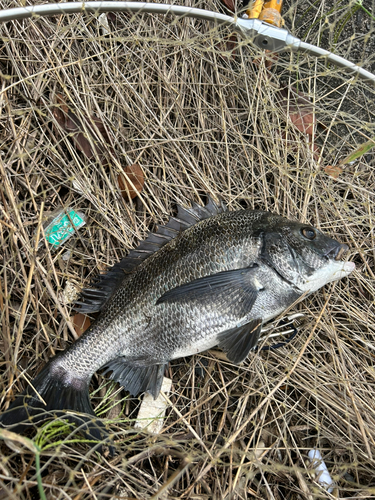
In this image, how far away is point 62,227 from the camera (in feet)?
9.54

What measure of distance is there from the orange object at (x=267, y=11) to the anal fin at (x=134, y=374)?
275cm

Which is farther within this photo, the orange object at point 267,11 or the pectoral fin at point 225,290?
the orange object at point 267,11

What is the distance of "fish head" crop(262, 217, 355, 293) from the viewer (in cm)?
249

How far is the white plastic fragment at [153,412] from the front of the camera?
8.37ft

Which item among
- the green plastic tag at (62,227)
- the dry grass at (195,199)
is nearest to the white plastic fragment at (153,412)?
the dry grass at (195,199)

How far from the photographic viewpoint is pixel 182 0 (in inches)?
133

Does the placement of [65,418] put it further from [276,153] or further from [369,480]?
[276,153]

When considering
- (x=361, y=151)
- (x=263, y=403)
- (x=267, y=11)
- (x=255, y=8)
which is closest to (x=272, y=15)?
(x=267, y=11)

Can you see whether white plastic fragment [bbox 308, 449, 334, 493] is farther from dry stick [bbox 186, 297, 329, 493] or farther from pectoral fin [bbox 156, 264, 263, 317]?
pectoral fin [bbox 156, 264, 263, 317]

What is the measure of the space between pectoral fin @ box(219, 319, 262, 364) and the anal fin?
0.45 meters

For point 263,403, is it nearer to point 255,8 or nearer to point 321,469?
point 321,469

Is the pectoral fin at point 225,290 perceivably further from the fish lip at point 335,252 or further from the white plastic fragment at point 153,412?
the white plastic fragment at point 153,412

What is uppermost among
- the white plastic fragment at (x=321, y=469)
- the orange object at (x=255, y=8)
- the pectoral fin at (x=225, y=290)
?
the orange object at (x=255, y=8)

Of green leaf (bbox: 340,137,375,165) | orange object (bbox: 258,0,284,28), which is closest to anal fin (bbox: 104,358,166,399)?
green leaf (bbox: 340,137,375,165)
